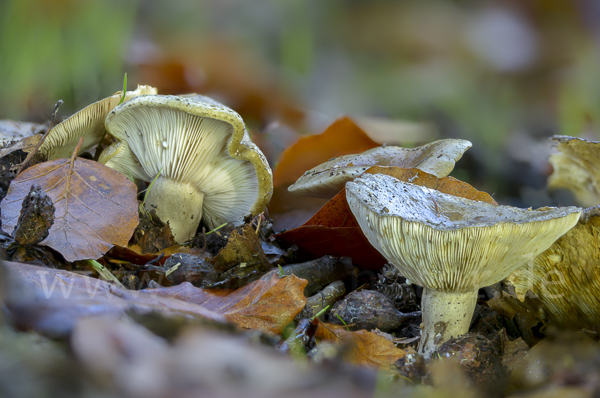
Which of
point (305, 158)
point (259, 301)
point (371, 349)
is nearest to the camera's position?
point (371, 349)

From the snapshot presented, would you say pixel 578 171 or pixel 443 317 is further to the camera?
pixel 578 171

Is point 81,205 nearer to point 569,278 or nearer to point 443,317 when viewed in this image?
point 443,317

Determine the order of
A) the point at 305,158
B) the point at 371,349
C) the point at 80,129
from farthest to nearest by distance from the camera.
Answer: the point at 305,158 → the point at 80,129 → the point at 371,349

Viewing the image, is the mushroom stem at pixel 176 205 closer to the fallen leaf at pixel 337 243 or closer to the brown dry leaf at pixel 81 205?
the brown dry leaf at pixel 81 205

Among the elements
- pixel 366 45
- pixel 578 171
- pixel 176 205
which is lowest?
pixel 176 205

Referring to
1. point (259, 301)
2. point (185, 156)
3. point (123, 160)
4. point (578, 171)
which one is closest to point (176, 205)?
point (185, 156)

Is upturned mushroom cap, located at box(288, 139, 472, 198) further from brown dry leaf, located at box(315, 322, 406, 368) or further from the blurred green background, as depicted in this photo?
brown dry leaf, located at box(315, 322, 406, 368)

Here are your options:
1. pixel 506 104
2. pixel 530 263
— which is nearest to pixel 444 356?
pixel 530 263
